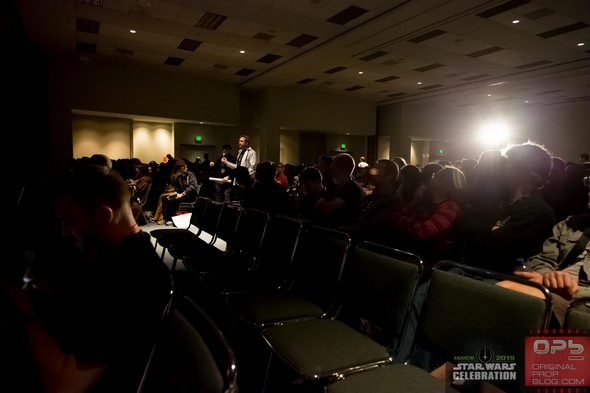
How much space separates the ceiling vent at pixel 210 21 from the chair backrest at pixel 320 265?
584 cm

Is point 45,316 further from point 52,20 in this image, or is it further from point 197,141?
point 197,141

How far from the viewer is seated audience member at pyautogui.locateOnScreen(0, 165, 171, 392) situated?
46.0 inches

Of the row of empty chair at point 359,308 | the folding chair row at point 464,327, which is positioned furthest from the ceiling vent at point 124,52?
the folding chair row at point 464,327

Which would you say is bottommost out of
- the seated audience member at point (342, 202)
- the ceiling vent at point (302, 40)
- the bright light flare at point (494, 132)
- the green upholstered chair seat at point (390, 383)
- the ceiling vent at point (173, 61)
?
the green upholstered chair seat at point (390, 383)

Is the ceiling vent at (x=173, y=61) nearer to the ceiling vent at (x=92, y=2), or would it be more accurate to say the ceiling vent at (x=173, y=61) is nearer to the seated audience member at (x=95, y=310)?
the ceiling vent at (x=92, y=2)

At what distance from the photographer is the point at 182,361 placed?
101 cm

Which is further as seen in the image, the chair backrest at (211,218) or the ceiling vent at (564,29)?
the ceiling vent at (564,29)

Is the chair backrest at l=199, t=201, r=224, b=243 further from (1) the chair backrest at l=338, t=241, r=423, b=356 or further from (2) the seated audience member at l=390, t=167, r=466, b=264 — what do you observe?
(1) the chair backrest at l=338, t=241, r=423, b=356

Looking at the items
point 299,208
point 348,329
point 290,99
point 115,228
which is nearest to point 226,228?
point 299,208

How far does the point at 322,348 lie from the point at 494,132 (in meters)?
18.5

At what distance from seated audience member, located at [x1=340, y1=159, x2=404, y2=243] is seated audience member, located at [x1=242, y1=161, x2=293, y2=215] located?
100 centimetres

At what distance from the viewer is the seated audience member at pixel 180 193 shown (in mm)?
8188

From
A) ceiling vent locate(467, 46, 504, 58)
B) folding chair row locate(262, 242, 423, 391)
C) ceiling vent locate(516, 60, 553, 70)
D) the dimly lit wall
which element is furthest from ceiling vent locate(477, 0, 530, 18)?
the dimly lit wall

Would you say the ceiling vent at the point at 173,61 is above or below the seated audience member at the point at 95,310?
above
